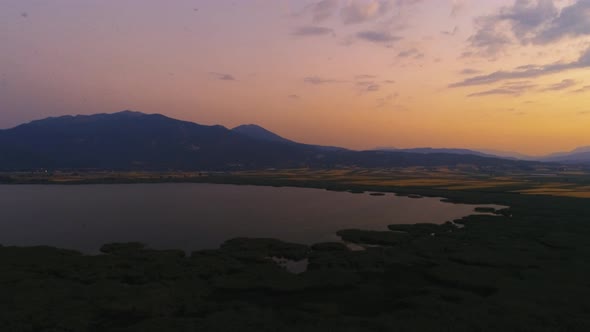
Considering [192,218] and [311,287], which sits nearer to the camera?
[311,287]

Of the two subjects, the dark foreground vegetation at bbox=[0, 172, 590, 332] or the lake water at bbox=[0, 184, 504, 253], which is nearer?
the dark foreground vegetation at bbox=[0, 172, 590, 332]

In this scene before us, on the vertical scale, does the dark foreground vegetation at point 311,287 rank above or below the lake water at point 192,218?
below

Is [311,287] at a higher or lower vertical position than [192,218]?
lower

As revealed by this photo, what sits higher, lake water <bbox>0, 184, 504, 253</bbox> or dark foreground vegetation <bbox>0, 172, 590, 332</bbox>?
lake water <bbox>0, 184, 504, 253</bbox>

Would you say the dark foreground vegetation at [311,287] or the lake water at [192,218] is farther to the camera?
the lake water at [192,218]
